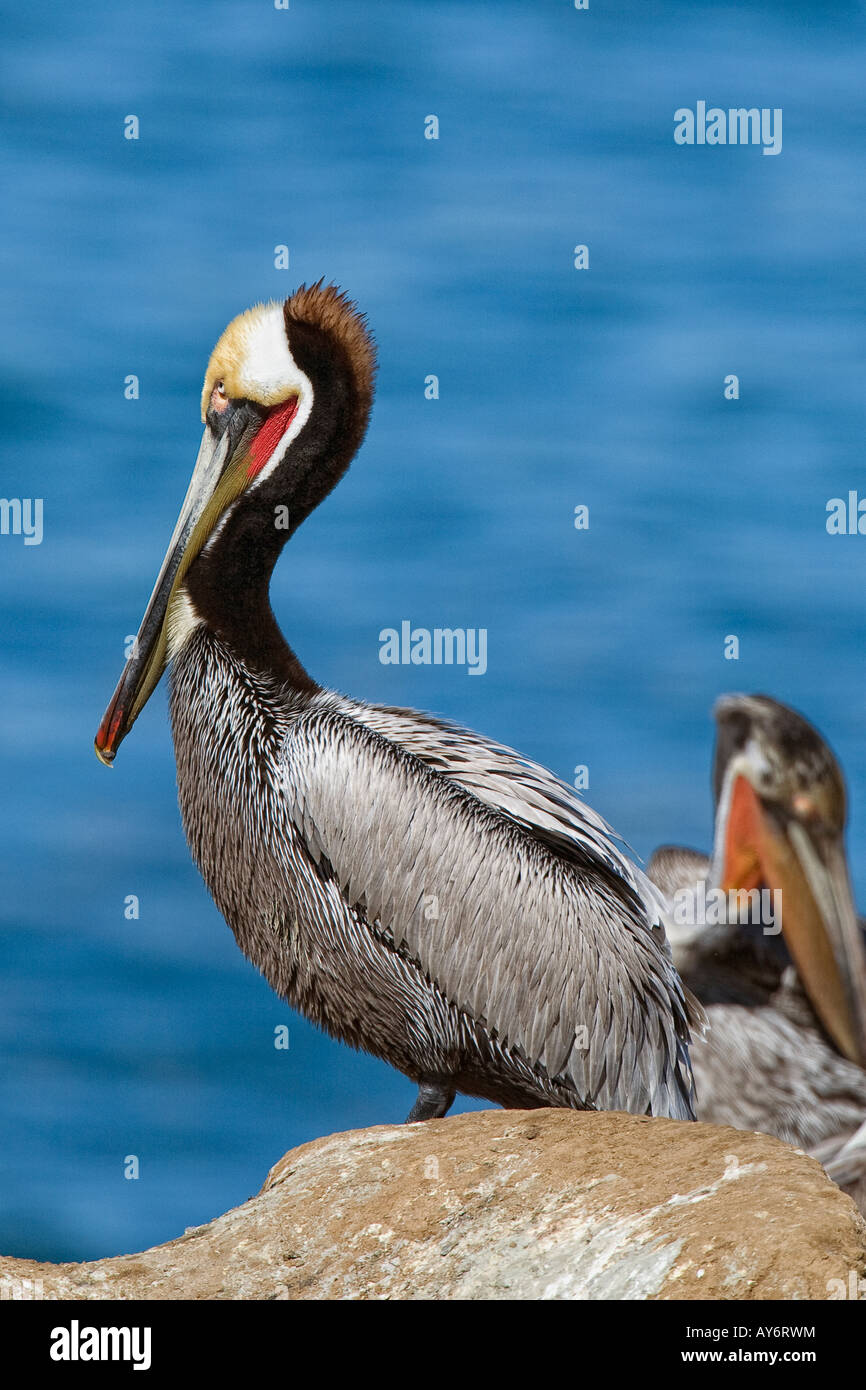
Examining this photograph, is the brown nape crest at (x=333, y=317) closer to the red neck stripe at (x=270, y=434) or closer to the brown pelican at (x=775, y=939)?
the red neck stripe at (x=270, y=434)

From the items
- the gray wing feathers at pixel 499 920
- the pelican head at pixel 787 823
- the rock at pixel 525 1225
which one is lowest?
the rock at pixel 525 1225

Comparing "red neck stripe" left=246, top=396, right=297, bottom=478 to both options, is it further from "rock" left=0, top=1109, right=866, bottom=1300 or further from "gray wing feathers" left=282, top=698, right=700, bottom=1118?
"rock" left=0, top=1109, right=866, bottom=1300

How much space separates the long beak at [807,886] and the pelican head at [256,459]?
9.46 feet

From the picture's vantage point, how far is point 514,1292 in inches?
173

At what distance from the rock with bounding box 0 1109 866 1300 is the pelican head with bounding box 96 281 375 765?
88.7 inches

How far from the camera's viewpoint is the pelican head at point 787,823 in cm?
847

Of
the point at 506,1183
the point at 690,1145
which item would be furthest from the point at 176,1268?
the point at 690,1145

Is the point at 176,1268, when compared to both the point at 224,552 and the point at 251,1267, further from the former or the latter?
the point at 224,552

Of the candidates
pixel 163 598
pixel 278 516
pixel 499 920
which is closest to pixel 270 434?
pixel 278 516

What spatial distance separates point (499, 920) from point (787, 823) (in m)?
2.80

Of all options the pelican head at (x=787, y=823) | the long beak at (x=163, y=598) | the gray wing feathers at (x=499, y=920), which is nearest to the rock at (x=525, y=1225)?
the gray wing feathers at (x=499, y=920)

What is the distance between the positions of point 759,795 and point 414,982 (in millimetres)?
2988

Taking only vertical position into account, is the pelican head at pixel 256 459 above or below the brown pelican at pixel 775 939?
above
